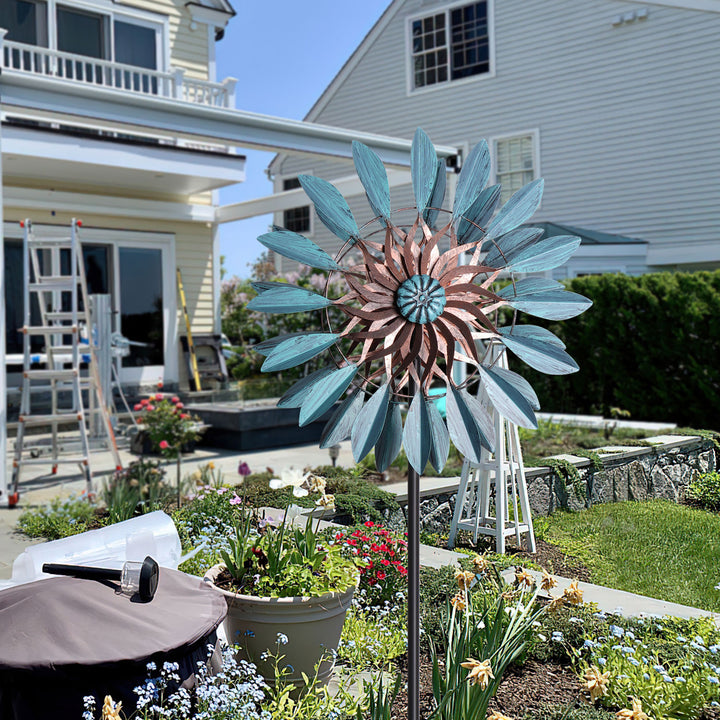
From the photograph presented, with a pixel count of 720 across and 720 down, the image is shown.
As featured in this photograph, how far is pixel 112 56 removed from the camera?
11141mm

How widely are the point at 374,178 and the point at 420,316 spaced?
0.43 metres

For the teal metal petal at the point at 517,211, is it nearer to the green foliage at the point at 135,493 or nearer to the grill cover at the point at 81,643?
the grill cover at the point at 81,643

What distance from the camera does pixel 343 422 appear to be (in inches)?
81.4

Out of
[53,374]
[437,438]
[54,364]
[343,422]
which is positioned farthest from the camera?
[54,364]

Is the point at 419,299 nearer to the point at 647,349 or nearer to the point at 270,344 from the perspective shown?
the point at 270,344

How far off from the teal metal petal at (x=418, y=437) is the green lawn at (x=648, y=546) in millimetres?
2771

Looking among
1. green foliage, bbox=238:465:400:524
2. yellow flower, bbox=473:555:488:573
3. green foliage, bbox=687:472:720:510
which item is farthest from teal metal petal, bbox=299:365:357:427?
green foliage, bbox=687:472:720:510

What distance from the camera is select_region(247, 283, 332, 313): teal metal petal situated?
2031 mm

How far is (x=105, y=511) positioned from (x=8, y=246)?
21.8 feet

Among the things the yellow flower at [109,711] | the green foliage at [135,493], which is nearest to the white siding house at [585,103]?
the green foliage at [135,493]

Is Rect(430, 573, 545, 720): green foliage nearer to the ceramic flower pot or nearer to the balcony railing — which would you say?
the ceramic flower pot

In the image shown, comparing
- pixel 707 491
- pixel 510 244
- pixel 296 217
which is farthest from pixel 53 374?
pixel 296 217

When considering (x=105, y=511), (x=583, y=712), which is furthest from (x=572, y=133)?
(x=583, y=712)

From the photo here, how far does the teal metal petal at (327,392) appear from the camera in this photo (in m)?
2.01
